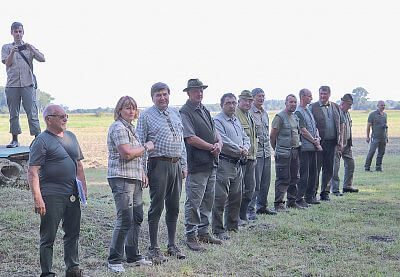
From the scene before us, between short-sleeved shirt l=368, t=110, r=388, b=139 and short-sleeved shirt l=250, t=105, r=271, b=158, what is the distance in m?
8.44

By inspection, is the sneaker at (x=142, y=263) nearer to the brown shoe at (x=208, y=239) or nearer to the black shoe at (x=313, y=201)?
the brown shoe at (x=208, y=239)

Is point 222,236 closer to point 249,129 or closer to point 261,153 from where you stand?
point 249,129

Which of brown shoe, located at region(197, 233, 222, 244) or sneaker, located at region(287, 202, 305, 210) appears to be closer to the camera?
brown shoe, located at region(197, 233, 222, 244)

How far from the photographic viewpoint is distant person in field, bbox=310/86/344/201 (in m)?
11.2

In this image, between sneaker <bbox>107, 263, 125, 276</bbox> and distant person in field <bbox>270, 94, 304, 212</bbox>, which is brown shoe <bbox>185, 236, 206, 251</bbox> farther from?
distant person in field <bbox>270, 94, 304, 212</bbox>

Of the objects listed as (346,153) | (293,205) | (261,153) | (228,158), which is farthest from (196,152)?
(346,153)

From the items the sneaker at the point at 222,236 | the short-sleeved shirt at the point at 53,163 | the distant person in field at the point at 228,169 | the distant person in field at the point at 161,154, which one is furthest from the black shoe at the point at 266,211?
the short-sleeved shirt at the point at 53,163

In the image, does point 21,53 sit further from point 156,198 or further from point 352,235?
point 352,235

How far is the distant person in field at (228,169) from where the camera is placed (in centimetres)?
788

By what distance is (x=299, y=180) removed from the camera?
10797 mm

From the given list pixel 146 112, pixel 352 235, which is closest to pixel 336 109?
pixel 352 235

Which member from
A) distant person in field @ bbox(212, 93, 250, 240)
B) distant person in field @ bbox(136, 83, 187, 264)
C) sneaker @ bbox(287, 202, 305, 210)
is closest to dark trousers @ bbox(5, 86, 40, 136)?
distant person in field @ bbox(212, 93, 250, 240)

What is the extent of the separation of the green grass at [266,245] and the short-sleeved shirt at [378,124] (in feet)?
24.2

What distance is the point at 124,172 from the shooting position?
5910mm
